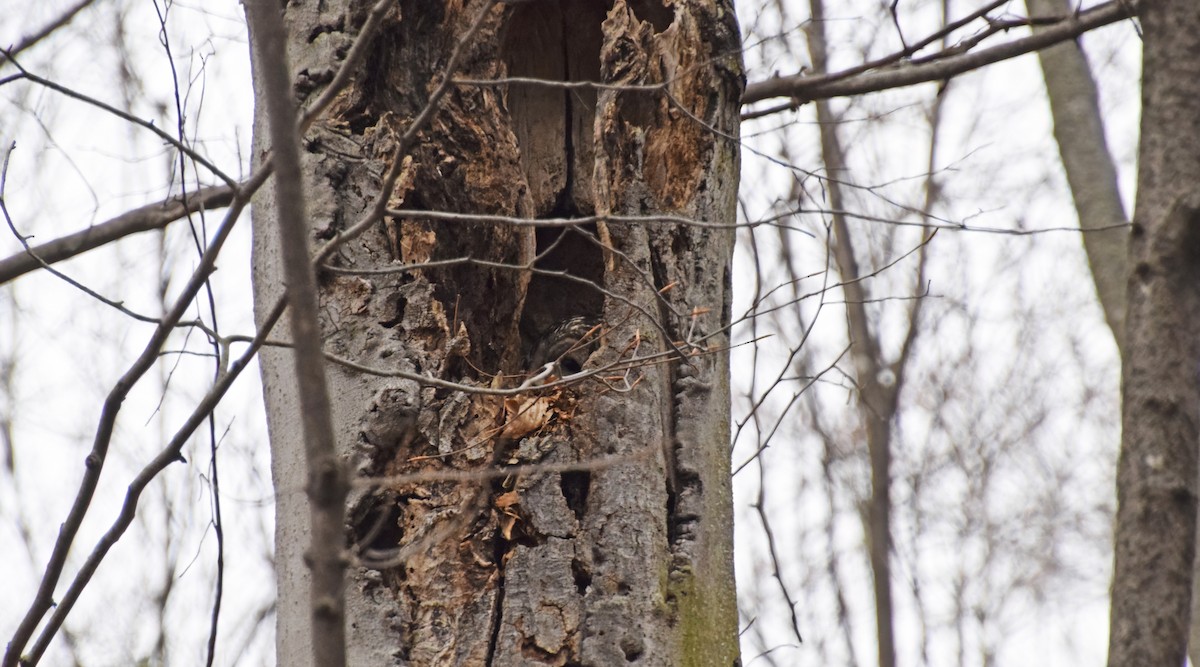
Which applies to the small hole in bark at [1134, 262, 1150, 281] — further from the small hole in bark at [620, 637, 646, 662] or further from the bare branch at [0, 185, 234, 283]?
the bare branch at [0, 185, 234, 283]

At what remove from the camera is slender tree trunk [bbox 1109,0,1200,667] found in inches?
61.2

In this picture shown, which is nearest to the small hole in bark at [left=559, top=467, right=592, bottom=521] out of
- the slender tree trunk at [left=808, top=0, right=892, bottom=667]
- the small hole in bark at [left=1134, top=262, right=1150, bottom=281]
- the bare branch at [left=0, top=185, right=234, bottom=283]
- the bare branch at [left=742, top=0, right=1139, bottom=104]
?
the small hole in bark at [left=1134, top=262, right=1150, bottom=281]

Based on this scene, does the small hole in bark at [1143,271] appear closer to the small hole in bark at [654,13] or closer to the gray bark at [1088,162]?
the small hole in bark at [654,13]

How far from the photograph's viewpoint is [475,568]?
6.27 feet

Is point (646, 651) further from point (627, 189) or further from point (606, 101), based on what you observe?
point (606, 101)

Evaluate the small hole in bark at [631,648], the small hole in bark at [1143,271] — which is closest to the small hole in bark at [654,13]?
the small hole in bark at [1143,271]

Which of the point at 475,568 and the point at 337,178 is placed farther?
the point at 337,178

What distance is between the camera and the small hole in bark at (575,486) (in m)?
1.99

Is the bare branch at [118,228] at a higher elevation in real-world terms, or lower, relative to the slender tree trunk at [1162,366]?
higher

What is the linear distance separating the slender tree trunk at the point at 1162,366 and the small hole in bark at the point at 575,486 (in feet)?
2.79

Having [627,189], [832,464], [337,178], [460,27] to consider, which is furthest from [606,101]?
[832,464]

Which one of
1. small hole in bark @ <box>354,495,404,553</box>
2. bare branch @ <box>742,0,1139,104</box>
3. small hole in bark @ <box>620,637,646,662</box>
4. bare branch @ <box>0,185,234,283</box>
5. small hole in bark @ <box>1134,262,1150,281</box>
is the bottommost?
small hole in bark @ <box>620,637,646,662</box>

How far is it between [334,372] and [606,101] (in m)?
0.76

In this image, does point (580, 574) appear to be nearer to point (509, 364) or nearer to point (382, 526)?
point (382, 526)
